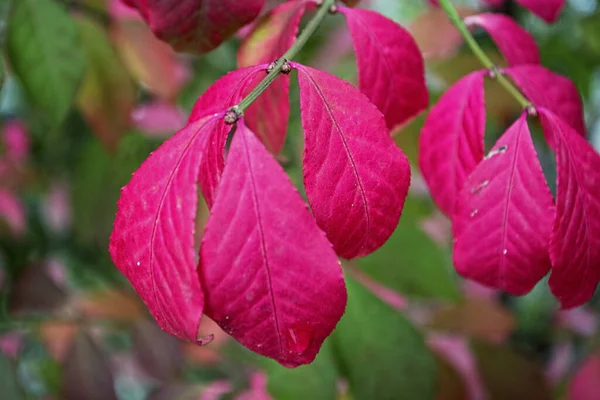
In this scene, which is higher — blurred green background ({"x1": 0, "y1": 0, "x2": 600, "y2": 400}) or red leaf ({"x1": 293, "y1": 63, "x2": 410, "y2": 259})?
red leaf ({"x1": 293, "y1": 63, "x2": 410, "y2": 259})

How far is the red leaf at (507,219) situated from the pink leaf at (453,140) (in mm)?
42

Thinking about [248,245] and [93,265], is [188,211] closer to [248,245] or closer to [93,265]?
[248,245]

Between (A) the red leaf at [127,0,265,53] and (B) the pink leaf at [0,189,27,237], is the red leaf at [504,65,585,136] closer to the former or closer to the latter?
(A) the red leaf at [127,0,265,53]

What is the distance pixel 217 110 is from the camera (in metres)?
0.34

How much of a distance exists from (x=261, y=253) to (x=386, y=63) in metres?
0.20

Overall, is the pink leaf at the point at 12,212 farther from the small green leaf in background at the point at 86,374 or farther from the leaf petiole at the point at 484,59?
the leaf petiole at the point at 484,59

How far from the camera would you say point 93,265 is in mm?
1146

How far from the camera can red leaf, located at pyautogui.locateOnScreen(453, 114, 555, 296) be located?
368 millimetres

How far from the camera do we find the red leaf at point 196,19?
39cm

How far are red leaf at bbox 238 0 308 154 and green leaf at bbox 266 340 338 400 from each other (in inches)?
11.9

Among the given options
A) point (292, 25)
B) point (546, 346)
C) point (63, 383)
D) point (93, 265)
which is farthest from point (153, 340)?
point (546, 346)

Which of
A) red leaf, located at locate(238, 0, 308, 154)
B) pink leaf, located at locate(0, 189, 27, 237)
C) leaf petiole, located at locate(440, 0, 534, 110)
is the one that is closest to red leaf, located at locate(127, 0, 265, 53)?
red leaf, located at locate(238, 0, 308, 154)

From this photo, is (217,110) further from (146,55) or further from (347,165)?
(146,55)

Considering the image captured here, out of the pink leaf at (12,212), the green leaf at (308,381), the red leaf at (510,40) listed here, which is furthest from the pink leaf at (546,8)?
the pink leaf at (12,212)
